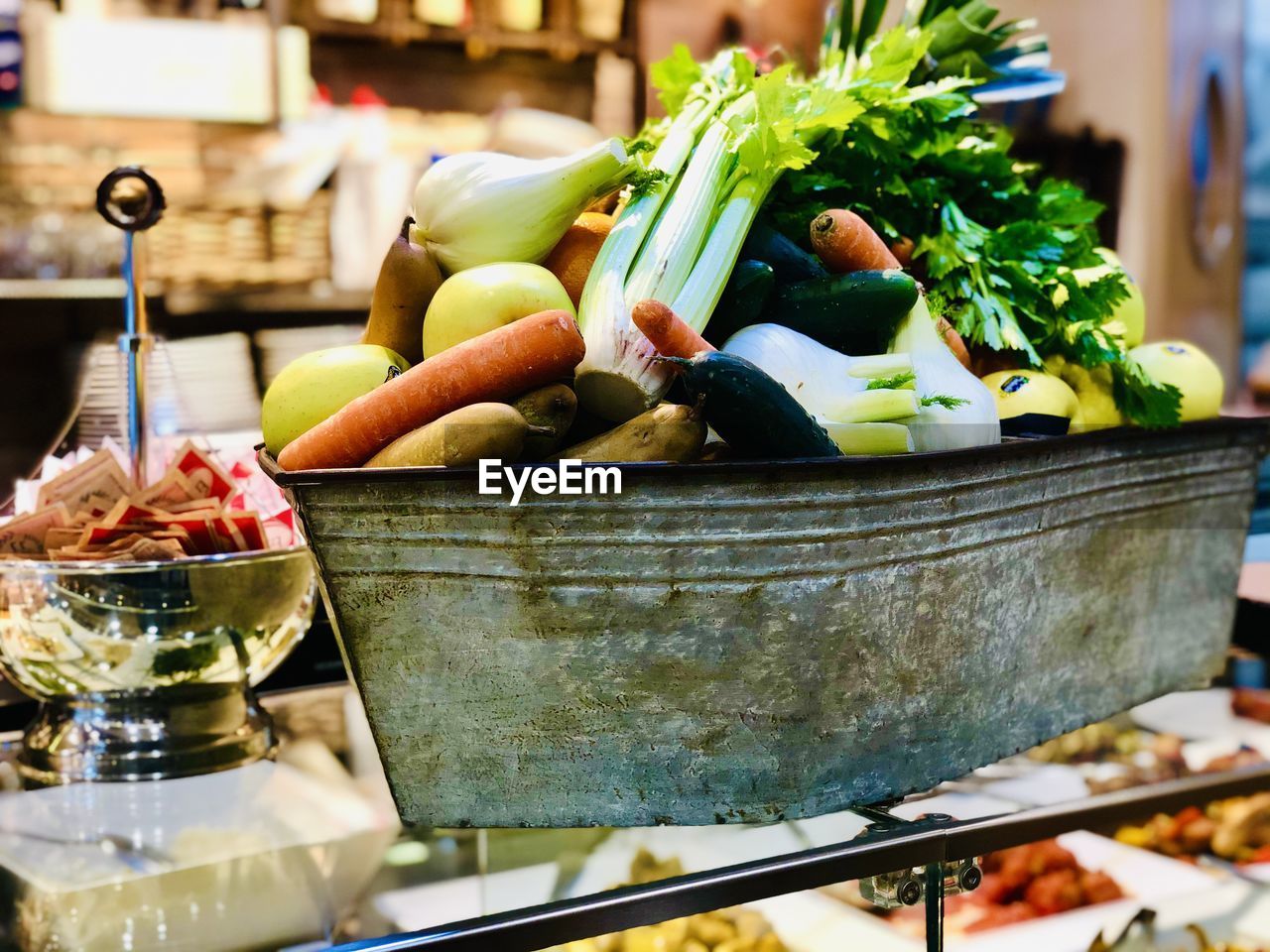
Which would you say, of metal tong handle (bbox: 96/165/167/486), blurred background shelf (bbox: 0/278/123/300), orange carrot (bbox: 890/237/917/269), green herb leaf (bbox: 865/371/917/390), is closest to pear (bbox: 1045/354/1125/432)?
orange carrot (bbox: 890/237/917/269)

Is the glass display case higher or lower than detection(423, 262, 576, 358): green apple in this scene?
lower

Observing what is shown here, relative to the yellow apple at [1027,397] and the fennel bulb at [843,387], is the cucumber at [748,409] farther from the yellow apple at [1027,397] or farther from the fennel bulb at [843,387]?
the yellow apple at [1027,397]

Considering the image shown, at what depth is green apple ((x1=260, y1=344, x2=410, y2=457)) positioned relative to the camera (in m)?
0.77

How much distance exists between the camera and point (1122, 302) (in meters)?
1.05

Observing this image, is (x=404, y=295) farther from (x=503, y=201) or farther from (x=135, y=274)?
(x=135, y=274)

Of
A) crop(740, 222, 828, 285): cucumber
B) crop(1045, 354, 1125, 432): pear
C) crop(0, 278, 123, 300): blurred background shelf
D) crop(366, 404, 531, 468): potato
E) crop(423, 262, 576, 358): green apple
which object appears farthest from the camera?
crop(0, 278, 123, 300): blurred background shelf

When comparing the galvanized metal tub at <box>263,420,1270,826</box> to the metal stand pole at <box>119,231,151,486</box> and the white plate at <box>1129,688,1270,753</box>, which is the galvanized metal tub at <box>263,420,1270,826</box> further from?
the metal stand pole at <box>119,231,151,486</box>

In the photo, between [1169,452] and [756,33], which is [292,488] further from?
[756,33]

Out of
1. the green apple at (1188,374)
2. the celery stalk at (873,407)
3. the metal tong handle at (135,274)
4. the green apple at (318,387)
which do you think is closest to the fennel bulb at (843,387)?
the celery stalk at (873,407)

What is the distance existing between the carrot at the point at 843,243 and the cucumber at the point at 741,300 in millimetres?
41

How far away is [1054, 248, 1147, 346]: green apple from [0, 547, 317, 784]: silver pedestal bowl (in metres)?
0.68

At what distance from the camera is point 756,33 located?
410 cm

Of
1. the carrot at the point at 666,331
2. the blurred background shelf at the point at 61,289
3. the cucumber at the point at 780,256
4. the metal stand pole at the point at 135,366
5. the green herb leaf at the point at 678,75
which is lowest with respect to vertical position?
the blurred background shelf at the point at 61,289

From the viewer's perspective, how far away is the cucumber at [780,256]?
A: 86cm
